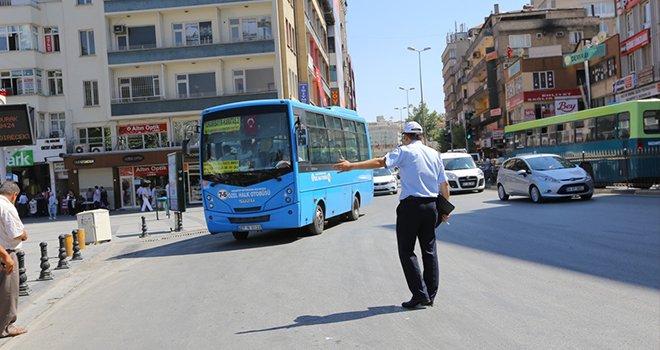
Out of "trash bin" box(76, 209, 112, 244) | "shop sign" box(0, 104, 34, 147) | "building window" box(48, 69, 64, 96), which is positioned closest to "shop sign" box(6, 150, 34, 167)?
"building window" box(48, 69, 64, 96)

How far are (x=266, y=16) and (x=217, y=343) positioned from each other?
3994 cm

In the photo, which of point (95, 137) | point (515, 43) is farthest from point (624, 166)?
point (515, 43)

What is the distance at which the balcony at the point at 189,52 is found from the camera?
142 feet

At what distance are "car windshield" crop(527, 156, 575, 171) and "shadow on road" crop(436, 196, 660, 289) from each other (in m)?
1.42

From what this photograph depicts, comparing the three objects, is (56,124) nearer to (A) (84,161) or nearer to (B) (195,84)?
(A) (84,161)

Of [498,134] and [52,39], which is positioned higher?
[52,39]

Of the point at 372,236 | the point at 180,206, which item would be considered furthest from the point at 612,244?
the point at 180,206

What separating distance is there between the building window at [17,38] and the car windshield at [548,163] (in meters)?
37.6

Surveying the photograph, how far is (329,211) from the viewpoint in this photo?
1719cm

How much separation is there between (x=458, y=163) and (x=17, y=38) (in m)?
33.4

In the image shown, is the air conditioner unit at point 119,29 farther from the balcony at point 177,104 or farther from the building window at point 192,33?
the balcony at point 177,104

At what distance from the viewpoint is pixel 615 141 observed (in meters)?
24.5

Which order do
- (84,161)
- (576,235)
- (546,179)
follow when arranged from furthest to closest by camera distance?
(84,161)
(546,179)
(576,235)

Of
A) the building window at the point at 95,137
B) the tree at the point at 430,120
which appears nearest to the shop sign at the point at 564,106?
the building window at the point at 95,137
